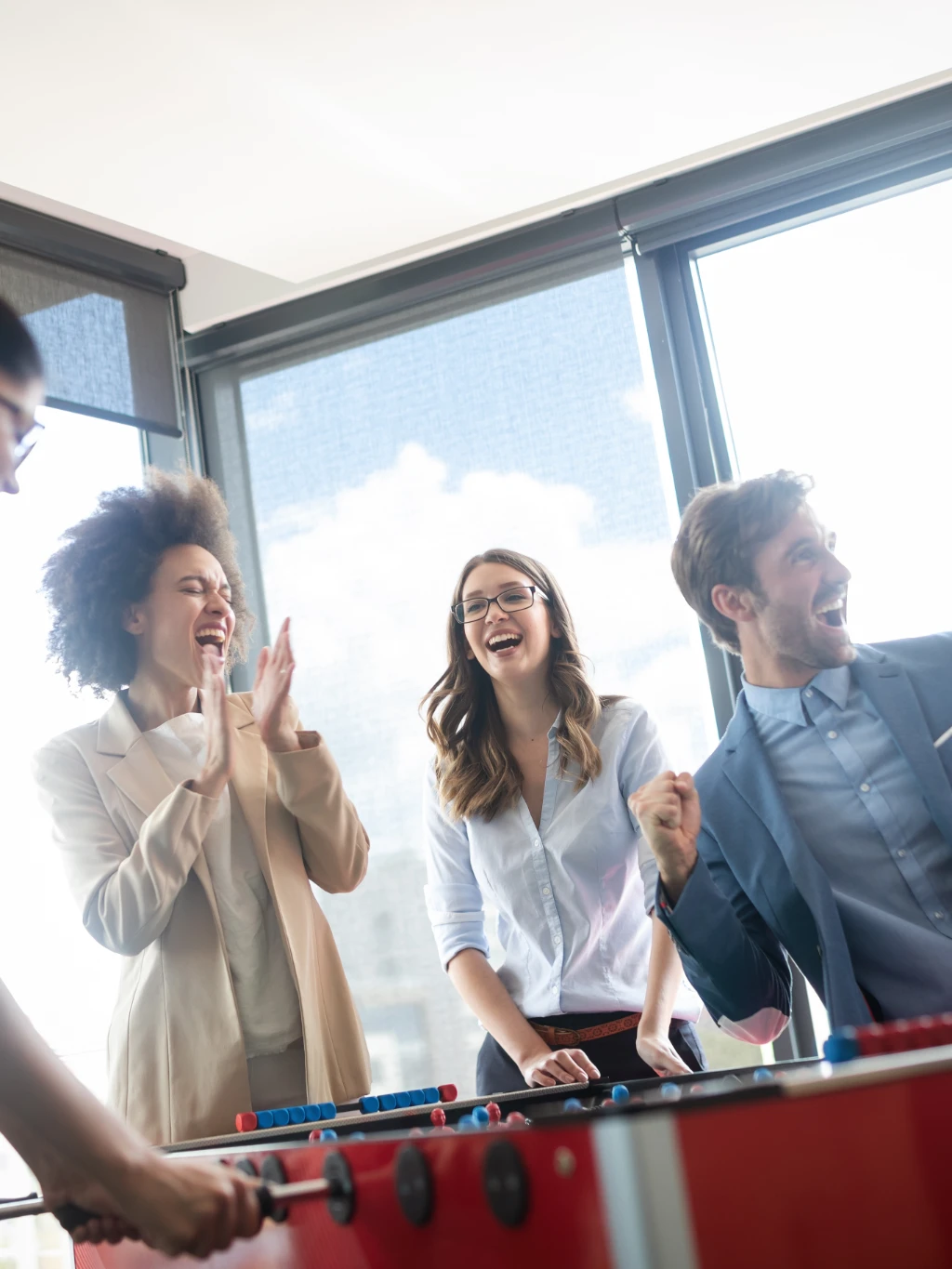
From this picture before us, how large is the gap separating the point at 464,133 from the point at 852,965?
6.11ft

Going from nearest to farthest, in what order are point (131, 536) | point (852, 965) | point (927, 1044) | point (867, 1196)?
1. point (867, 1196)
2. point (927, 1044)
3. point (852, 965)
4. point (131, 536)

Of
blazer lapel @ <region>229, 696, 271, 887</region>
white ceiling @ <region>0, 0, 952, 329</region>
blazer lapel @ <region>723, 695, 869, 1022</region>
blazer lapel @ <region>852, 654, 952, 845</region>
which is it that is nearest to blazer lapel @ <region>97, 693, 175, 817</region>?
blazer lapel @ <region>229, 696, 271, 887</region>

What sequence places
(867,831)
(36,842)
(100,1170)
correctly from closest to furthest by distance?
1. (100,1170)
2. (867,831)
3. (36,842)

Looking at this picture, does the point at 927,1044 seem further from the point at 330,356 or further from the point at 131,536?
the point at 330,356

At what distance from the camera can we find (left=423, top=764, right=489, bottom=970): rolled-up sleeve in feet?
7.96

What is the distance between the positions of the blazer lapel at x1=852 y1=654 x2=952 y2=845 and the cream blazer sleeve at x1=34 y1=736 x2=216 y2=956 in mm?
1147

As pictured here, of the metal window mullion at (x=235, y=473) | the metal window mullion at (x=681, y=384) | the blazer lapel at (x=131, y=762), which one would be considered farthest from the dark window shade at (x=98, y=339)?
the metal window mullion at (x=681, y=384)

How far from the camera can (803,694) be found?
2.09 metres

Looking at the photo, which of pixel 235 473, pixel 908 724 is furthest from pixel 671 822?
pixel 235 473

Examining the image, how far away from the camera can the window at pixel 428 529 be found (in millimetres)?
2982

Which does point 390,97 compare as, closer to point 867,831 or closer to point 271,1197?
point 867,831

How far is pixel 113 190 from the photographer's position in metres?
2.71

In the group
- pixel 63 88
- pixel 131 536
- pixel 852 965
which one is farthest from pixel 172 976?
pixel 63 88

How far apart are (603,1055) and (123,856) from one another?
0.93 metres
